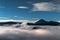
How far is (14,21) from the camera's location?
7.13m

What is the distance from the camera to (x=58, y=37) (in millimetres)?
7500

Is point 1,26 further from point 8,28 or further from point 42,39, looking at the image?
point 42,39

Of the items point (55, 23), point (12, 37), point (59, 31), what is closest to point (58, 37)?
point (59, 31)

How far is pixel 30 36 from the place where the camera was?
25.3ft

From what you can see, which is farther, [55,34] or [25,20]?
[55,34]

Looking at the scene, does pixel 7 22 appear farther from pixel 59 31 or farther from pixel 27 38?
pixel 59 31

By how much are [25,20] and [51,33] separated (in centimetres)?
147

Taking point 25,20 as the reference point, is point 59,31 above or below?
below

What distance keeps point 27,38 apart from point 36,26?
3.35 ft

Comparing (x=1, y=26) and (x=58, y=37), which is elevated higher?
(x=1, y=26)

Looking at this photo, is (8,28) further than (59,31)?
No

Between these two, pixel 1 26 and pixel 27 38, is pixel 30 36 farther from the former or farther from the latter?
pixel 1 26

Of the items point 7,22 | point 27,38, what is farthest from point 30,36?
point 7,22

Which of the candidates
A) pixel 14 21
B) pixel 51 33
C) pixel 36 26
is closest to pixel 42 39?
pixel 51 33
